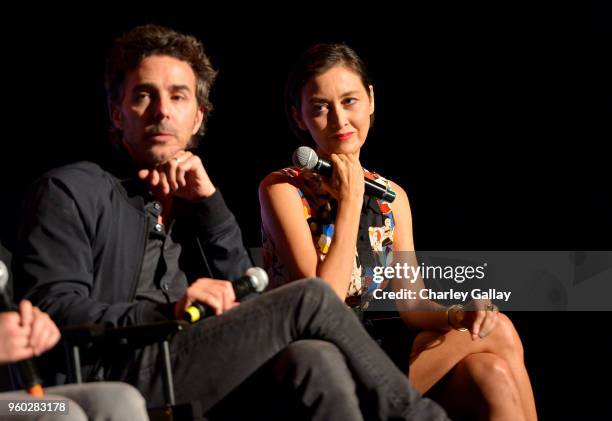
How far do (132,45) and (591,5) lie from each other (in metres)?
1.88

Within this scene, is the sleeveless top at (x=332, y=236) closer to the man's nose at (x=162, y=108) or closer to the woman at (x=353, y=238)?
the woman at (x=353, y=238)

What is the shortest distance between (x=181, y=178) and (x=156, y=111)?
6.9 inches

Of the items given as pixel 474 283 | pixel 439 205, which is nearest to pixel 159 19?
pixel 439 205

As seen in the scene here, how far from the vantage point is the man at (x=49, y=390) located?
1.34m

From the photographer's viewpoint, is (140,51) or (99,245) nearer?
(99,245)

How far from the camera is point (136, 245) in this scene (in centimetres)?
180

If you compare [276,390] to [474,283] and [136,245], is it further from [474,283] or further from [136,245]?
[474,283]

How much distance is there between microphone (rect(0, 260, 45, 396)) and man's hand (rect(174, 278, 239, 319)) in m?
0.30

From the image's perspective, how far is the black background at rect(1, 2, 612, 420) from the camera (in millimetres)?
2979

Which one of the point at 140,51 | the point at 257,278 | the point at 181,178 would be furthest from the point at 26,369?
the point at 140,51

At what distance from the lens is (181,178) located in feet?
6.15

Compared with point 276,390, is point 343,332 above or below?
above

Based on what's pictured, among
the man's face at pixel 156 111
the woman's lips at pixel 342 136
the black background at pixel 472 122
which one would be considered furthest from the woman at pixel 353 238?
the black background at pixel 472 122

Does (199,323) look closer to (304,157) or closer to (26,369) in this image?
(26,369)
